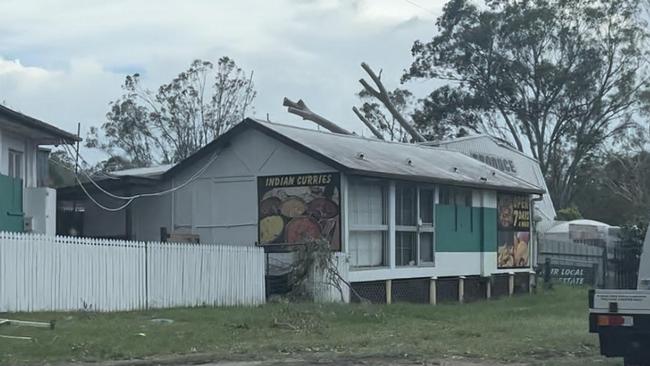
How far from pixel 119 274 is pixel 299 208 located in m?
6.41

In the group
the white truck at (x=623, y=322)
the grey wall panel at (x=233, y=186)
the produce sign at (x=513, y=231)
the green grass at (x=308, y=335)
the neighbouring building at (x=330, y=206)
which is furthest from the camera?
the produce sign at (x=513, y=231)

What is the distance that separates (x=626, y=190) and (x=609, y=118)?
8138mm

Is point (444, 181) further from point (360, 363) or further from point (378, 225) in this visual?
point (360, 363)

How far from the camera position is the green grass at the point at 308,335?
15242 millimetres

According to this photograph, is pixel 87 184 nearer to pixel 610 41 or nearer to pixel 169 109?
pixel 169 109

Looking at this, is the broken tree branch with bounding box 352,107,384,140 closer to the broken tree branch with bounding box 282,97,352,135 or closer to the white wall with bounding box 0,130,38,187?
the broken tree branch with bounding box 282,97,352,135

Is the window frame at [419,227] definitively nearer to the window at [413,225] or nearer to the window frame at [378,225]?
the window at [413,225]

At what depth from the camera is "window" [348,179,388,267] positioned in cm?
2616

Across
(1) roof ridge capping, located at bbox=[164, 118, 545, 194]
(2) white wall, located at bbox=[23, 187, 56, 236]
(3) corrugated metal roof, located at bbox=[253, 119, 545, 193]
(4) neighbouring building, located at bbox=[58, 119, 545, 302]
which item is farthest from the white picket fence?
(2) white wall, located at bbox=[23, 187, 56, 236]

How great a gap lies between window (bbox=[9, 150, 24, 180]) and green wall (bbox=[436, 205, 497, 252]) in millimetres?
11780

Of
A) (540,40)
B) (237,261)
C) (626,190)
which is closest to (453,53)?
(540,40)

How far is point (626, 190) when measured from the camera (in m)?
65.2

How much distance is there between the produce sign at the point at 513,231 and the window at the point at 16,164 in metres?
15.2

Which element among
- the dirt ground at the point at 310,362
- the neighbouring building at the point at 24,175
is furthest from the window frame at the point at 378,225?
the dirt ground at the point at 310,362
